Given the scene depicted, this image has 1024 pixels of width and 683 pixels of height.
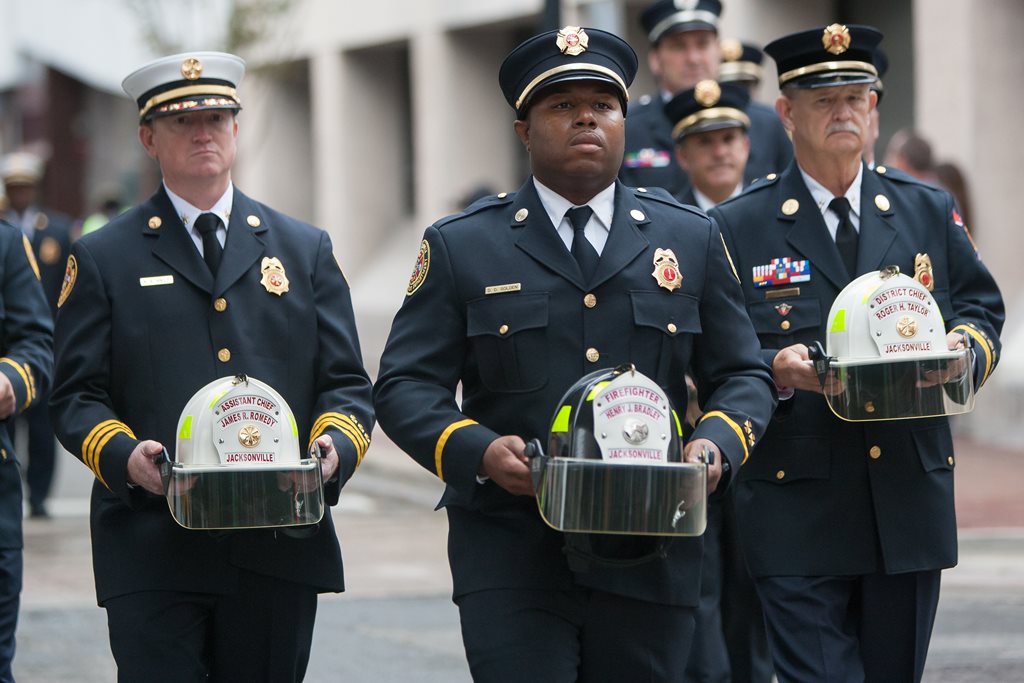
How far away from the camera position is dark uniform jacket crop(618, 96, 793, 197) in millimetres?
7996

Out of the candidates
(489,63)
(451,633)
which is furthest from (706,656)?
(489,63)

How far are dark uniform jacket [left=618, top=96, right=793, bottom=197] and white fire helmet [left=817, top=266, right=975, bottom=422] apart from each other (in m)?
2.60

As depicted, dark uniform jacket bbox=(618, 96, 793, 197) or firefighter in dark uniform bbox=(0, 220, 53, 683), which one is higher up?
dark uniform jacket bbox=(618, 96, 793, 197)

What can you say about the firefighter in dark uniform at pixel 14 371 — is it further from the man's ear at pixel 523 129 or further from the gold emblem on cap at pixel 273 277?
the man's ear at pixel 523 129

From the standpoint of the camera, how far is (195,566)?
16.8 feet

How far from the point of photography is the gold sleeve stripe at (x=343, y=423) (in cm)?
522

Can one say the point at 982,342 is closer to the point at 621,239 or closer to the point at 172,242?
the point at 621,239

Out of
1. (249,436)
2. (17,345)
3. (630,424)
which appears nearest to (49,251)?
(17,345)

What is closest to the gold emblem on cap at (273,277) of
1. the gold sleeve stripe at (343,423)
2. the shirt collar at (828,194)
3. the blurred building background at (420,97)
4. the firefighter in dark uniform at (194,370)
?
the firefighter in dark uniform at (194,370)

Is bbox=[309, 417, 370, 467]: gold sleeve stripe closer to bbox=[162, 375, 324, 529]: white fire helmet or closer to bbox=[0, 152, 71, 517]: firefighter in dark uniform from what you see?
bbox=[162, 375, 324, 529]: white fire helmet

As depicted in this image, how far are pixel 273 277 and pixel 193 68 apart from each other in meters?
0.62

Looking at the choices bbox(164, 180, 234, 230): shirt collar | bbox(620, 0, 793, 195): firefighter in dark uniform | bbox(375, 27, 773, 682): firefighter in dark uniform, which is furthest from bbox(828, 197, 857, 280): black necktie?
bbox(620, 0, 793, 195): firefighter in dark uniform

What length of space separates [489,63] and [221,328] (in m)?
20.2

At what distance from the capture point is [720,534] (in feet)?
22.4
